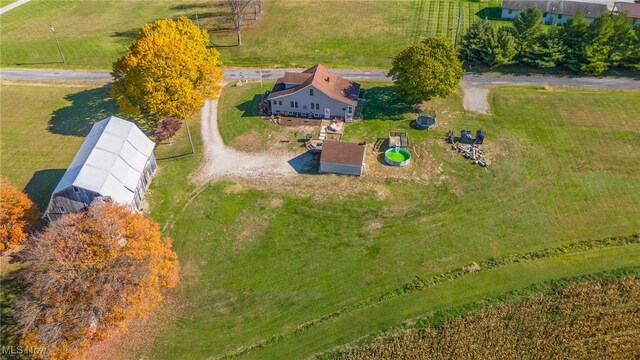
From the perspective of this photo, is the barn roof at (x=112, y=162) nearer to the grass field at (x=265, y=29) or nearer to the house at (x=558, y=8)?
the grass field at (x=265, y=29)

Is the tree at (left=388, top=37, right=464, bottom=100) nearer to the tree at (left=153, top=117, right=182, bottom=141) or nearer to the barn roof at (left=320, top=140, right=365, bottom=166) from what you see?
the barn roof at (left=320, top=140, right=365, bottom=166)

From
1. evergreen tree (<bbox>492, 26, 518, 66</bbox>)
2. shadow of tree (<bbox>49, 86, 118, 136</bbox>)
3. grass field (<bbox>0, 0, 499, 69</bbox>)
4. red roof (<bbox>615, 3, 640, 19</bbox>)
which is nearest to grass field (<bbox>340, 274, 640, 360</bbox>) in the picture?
evergreen tree (<bbox>492, 26, 518, 66</bbox>)

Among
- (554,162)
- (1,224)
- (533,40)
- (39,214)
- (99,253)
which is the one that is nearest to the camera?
(99,253)

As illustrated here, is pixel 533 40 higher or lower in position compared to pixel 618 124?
higher

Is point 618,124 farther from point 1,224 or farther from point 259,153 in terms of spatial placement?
point 1,224

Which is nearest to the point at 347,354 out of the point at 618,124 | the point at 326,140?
the point at 326,140

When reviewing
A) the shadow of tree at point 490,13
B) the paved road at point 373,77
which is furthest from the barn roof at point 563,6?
the paved road at point 373,77
